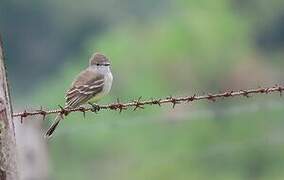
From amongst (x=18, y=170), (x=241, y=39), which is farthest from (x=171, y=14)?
(x=18, y=170)

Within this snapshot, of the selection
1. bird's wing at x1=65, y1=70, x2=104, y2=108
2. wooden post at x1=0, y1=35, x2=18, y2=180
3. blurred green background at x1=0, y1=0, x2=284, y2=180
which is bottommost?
wooden post at x1=0, y1=35, x2=18, y2=180

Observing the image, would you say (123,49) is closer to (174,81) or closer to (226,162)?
(174,81)

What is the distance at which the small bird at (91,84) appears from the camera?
408 inches

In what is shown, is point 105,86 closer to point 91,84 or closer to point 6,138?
point 91,84

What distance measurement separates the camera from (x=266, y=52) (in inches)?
2026

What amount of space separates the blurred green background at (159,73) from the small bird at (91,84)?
7299mm

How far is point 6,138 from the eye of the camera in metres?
7.60

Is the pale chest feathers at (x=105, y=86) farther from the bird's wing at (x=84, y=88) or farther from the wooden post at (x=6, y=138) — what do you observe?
the wooden post at (x=6, y=138)

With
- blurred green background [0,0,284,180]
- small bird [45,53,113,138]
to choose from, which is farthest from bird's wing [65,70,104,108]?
blurred green background [0,0,284,180]

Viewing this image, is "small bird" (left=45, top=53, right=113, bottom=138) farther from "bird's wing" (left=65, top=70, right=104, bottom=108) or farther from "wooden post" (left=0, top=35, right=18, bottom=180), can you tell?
"wooden post" (left=0, top=35, right=18, bottom=180)

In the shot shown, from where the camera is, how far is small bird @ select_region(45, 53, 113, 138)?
34.0 feet

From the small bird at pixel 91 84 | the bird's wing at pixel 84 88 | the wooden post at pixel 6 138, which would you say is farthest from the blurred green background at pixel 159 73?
the wooden post at pixel 6 138

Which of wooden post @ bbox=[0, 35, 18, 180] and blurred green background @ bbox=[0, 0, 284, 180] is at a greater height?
blurred green background @ bbox=[0, 0, 284, 180]

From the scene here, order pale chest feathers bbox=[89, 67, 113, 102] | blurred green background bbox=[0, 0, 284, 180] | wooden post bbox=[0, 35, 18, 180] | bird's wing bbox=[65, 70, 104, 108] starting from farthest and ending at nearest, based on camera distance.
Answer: blurred green background bbox=[0, 0, 284, 180] < pale chest feathers bbox=[89, 67, 113, 102] < bird's wing bbox=[65, 70, 104, 108] < wooden post bbox=[0, 35, 18, 180]
